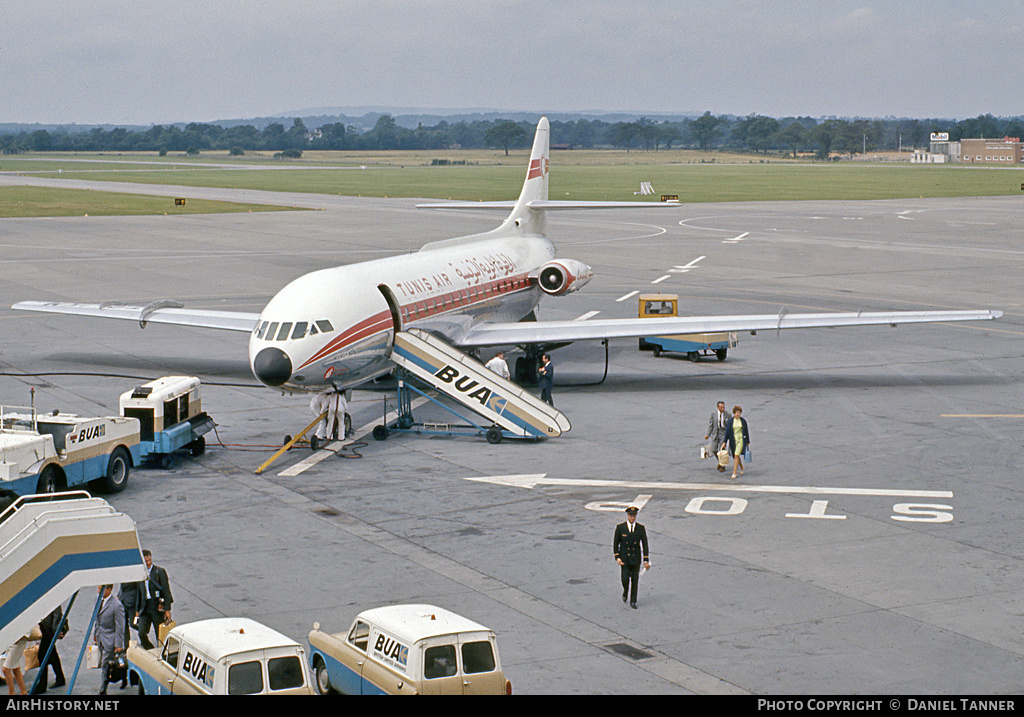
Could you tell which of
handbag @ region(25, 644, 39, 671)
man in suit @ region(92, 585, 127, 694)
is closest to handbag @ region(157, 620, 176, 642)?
man in suit @ region(92, 585, 127, 694)

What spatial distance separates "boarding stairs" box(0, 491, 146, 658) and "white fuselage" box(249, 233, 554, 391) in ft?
44.8

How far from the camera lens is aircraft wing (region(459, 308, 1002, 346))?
3666 centimetres

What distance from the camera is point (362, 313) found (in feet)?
104

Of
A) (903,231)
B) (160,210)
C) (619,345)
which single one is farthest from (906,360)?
(160,210)

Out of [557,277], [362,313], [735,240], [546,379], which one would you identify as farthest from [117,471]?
[735,240]

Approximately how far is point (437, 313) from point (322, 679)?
20.2m

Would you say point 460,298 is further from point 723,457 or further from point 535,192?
point 723,457

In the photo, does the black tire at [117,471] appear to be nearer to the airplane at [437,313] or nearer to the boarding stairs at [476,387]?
the airplane at [437,313]

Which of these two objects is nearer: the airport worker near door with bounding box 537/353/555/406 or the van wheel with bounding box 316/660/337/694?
the van wheel with bounding box 316/660/337/694

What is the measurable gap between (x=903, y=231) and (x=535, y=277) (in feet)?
191

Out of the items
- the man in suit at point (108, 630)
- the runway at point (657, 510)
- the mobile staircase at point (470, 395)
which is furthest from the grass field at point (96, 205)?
the man in suit at point (108, 630)

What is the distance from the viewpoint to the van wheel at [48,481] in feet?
78.9

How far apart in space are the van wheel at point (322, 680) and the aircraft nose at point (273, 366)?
46.9ft

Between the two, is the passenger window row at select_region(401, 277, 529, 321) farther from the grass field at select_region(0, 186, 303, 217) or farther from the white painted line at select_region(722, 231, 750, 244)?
the grass field at select_region(0, 186, 303, 217)
